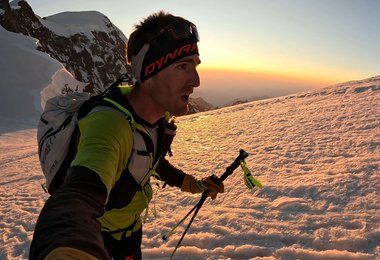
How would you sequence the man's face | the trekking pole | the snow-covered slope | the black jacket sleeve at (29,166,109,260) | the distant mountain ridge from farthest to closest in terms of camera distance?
the distant mountain ridge
the snow-covered slope
the trekking pole
the man's face
the black jacket sleeve at (29,166,109,260)

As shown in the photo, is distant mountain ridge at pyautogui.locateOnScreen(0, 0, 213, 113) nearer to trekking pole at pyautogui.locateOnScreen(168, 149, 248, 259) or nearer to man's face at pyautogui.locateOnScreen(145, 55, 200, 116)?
trekking pole at pyautogui.locateOnScreen(168, 149, 248, 259)

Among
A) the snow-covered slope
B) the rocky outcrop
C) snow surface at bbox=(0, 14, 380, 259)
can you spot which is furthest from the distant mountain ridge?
the snow-covered slope

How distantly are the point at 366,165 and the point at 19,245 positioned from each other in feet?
18.3

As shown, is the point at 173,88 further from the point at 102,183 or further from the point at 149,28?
the point at 102,183

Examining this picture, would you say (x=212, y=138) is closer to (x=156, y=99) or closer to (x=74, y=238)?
(x=156, y=99)

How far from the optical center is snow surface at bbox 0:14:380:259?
3739 millimetres

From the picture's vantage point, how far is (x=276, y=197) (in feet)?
→ 16.8

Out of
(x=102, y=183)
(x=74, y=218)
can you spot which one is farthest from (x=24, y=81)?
(x=74, y=218)

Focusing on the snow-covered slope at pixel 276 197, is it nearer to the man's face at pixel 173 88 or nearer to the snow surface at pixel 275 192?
the snow surface at pixel 275 192

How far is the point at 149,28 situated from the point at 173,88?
521mm

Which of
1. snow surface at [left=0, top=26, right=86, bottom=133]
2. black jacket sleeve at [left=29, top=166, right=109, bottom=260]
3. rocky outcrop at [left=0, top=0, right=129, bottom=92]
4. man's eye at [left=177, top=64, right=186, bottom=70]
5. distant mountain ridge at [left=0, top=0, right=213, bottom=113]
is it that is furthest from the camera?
distant mountain ridge at [left=0, top=0, right=213, bottom=113]

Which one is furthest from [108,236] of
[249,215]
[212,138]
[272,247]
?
[212,138]

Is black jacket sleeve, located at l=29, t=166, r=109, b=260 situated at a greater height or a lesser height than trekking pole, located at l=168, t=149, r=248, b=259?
greater

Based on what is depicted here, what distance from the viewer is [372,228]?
370 cm
